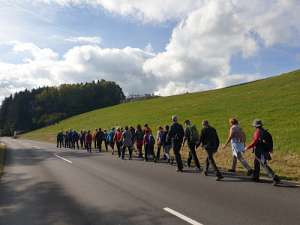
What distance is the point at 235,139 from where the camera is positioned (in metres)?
13.4

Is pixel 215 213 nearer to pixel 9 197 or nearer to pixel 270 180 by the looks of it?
pixel 270 180

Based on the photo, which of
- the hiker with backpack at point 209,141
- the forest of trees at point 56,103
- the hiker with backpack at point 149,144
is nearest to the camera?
the hiker with backpack at point 209,141

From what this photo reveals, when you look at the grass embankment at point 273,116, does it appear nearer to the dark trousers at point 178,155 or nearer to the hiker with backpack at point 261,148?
the hiker with backpack at point 261,148

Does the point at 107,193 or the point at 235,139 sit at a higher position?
the point at 235,139

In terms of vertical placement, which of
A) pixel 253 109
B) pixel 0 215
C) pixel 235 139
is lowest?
pixel 0 215

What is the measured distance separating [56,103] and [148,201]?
138m

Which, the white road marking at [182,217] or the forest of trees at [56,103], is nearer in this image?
the white road marking at [182,217]

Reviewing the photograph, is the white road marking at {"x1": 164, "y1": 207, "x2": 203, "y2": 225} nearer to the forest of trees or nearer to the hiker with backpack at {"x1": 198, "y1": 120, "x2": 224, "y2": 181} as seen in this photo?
the hiker with backpack at {"x1": 198, "y1": 120, "x2": 224, "y2": 181}

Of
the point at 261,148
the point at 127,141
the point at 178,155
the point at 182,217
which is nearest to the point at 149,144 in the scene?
the point at 127,141

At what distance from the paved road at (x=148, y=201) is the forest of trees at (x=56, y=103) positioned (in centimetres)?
12364

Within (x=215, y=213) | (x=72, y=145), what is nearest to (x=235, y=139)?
(x=215, y=213)

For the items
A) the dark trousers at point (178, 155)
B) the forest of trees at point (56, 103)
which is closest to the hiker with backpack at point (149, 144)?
the dark trousers at point (178, 155)

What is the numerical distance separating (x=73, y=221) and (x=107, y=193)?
2882 millimetres

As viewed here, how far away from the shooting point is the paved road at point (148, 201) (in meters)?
7.55
